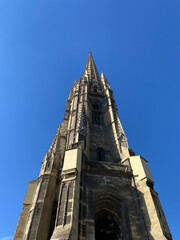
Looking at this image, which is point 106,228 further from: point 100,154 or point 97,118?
point 97,118

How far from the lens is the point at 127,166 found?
42.0 feet

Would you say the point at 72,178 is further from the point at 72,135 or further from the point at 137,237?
the point at 72,135

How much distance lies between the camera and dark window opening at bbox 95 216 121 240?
1105 centimetres

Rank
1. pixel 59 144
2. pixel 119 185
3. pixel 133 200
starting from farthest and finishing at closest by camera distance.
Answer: pixel 59 144 < pixel 119 185 < pixel 133 200

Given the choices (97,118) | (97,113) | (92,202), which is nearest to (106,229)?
(92,202)

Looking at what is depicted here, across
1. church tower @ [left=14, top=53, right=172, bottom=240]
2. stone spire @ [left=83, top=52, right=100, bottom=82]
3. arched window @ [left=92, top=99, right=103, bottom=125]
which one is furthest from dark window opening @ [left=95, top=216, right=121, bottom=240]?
stone spire @ [left=83, top=52, right=100, bottom=82]

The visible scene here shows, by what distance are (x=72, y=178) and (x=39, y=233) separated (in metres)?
3.15

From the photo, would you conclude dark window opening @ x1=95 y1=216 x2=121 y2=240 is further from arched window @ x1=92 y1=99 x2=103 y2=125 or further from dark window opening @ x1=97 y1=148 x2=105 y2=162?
arched window @ x1=92 y1=99 x2=103 y2=125

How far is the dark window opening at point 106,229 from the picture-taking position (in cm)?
1105

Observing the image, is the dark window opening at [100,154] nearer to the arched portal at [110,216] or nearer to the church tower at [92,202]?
the church tower at [92,202]

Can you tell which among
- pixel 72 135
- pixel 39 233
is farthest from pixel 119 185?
pixel 72 135

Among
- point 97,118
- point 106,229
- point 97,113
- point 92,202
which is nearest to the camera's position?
point 92,202

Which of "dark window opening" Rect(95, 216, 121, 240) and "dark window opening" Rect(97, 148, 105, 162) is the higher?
"dark window opening" Rect(97, 148, 105, 162)

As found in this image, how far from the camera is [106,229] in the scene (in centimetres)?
1157
